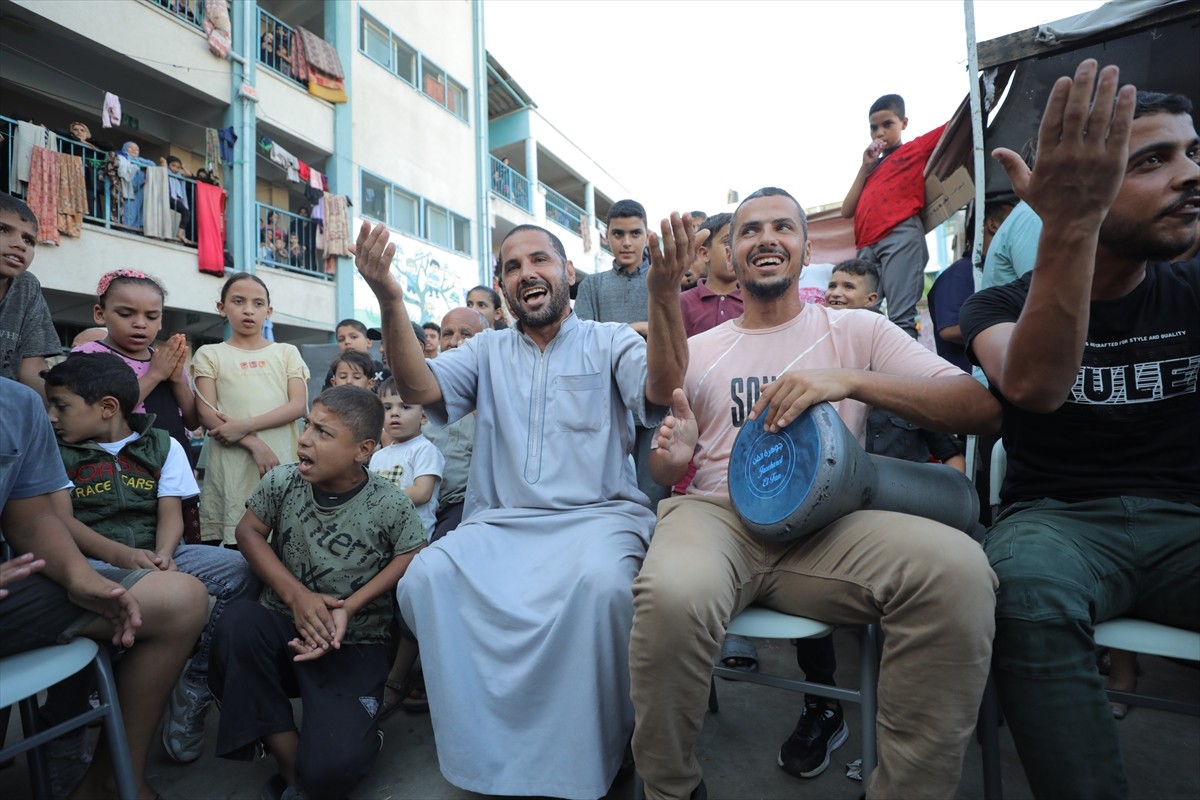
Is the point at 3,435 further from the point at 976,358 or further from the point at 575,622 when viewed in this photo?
the point at 976,358

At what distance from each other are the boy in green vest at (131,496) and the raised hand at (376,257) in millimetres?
1055

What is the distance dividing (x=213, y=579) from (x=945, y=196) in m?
4.41

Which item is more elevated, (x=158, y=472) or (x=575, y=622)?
(x=158, y=472)

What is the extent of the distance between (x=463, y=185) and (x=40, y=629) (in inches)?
578

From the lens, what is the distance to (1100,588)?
1396mm

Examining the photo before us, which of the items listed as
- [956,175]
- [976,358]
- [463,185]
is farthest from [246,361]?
[463,185]

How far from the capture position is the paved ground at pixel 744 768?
1862mm

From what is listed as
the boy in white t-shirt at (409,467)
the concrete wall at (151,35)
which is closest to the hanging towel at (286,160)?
the concrete wall at (151,35)

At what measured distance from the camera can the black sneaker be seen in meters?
1.92

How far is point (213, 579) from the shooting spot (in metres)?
2.27

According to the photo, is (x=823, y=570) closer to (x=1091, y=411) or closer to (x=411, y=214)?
(x=1091, y=411)

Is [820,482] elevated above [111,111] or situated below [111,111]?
below

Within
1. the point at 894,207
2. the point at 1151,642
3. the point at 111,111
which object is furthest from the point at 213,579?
the point at 111,111

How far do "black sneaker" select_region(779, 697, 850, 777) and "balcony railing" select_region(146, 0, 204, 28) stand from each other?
1202 cm
